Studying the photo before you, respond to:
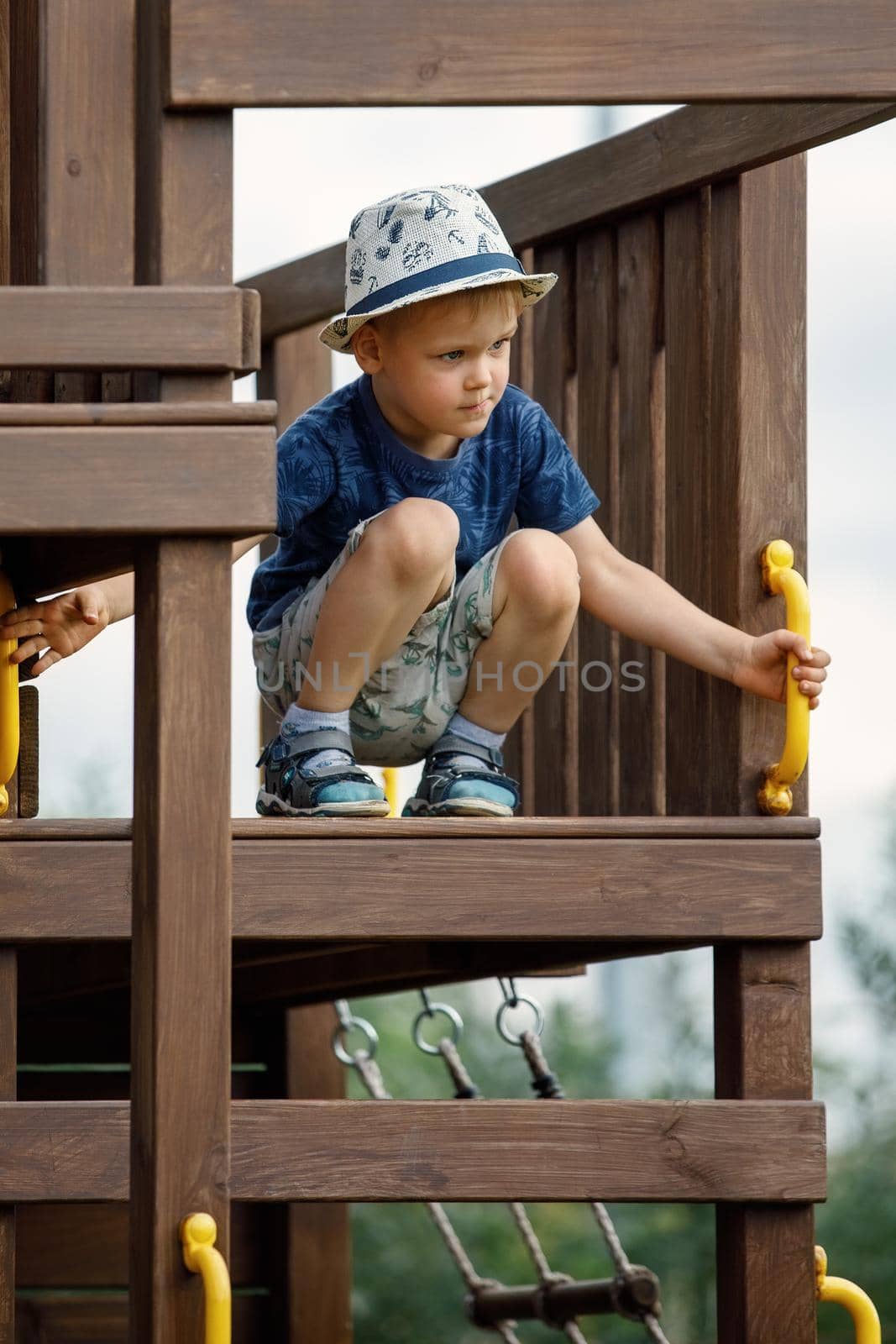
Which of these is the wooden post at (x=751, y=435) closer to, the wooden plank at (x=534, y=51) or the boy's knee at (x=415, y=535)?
the boy's knee at (x=415, y=535)

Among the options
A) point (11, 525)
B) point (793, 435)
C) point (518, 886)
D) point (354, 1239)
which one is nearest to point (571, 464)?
point (793, 435)

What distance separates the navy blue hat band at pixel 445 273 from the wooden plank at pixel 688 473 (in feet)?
1.06

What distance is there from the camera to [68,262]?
1716 mm

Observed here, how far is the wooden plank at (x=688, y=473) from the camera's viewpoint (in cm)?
244

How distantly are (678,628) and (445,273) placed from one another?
54cm

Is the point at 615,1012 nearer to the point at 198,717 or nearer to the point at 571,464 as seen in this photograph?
the point at 571,464

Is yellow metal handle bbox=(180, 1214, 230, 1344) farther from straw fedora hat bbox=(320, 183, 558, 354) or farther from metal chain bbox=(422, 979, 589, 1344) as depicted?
metal chain bbox=(422, 979, 589, 1344)

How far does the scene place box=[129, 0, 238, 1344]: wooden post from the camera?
1.59m

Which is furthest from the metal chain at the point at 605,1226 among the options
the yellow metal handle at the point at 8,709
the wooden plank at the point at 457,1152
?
the yellow metal handle at the point at 8,709

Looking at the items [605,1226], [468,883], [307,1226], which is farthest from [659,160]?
[307,1226]

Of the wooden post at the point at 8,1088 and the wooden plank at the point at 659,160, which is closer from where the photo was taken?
the wooden post at the point at 8,1088

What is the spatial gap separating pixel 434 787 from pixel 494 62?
0.97 metres

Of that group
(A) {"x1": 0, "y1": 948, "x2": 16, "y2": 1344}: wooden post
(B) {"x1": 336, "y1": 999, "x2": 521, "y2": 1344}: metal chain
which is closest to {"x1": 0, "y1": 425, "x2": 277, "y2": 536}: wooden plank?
(A) {"x1": 0, "y1": 948, "x2": 16, "y2": 1344}: wooden post

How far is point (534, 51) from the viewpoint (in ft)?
5.87
